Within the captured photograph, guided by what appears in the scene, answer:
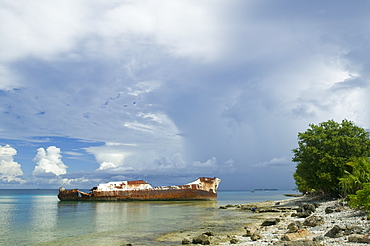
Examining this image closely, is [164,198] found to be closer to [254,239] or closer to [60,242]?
[60,242]

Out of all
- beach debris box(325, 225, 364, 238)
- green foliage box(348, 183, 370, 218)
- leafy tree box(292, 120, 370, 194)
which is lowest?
beach debris box(325, 225, 364, 238)

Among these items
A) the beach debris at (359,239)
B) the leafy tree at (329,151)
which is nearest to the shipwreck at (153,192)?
the leafy tree at (329,151)

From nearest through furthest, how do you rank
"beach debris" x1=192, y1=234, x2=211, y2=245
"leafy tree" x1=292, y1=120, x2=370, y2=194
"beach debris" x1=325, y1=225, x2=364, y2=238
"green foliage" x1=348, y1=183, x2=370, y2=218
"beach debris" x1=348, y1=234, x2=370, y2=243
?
"beach debris" x1=348, y1=234, x2=370, y2=243 < "beach debris" x1=325, y1=225, x2=364, y2=238 < "green foliage" x1=348, y1=183, x2=370, y2=218 < "beach debris" x1=192, y1=234, x2=211, y2=245 < "leafy tree" x1=292, y1=120, x2=370, y2=194

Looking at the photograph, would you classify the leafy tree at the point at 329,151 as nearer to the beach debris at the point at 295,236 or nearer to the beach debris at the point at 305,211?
the beach debris at the point at 305,211

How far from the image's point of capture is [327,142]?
101 feet

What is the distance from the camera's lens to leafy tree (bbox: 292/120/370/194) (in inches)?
1192

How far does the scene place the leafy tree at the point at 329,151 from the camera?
30.3 metres

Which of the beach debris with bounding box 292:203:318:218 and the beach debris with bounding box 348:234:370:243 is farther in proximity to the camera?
the beach debris with bounding box 292:203:318:218

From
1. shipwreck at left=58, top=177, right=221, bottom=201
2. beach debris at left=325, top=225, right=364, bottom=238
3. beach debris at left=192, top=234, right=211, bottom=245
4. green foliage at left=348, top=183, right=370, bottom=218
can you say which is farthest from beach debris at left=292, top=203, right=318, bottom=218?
shipwreck at left=58, top=177, right=221, bottom=201

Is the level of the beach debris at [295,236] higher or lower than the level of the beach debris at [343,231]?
lower

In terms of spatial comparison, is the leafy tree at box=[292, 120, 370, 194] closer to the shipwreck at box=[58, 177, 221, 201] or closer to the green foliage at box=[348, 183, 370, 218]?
the green foliage at box=[348, 183, 370, 218]

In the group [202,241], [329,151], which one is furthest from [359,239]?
[329,151]

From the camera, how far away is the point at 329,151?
30.7 m

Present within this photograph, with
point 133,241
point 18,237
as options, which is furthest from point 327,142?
point 18,237
